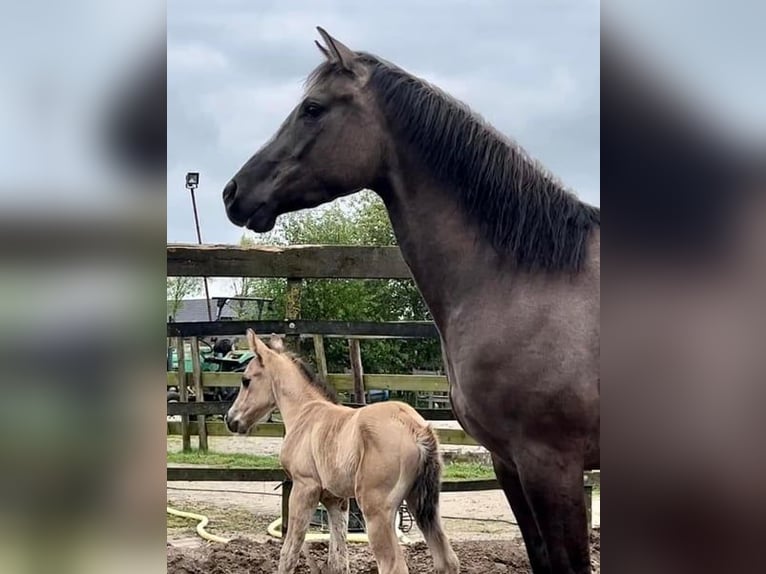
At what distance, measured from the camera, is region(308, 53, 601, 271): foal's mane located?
147cm

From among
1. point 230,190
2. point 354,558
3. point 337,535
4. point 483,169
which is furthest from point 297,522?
point 483,169

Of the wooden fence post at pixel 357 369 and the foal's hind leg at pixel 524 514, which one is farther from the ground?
the wooden fence post at pixel 357 369

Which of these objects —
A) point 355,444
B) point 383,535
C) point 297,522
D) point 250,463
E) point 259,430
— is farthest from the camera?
point 250,463

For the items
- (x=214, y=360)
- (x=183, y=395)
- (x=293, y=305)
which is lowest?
(x=183, y=395)

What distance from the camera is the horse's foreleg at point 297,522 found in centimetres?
185

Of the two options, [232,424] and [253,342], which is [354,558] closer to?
[232,424]

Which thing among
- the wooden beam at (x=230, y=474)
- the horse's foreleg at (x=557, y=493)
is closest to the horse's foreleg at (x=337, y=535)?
the wooden beam at (x=230, y=474)

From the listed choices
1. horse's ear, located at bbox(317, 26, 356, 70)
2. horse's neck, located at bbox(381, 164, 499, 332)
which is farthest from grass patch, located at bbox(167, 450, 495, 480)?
horse's ear, located at bbox(317, 26, 356, 70)

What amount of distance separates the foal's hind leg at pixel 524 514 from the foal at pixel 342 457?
0.20 metres

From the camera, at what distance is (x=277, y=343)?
6.08ft

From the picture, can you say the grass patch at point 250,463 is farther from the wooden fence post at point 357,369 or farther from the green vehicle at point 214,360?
the wooden fence post at point 357,369

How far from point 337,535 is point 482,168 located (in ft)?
3.63
